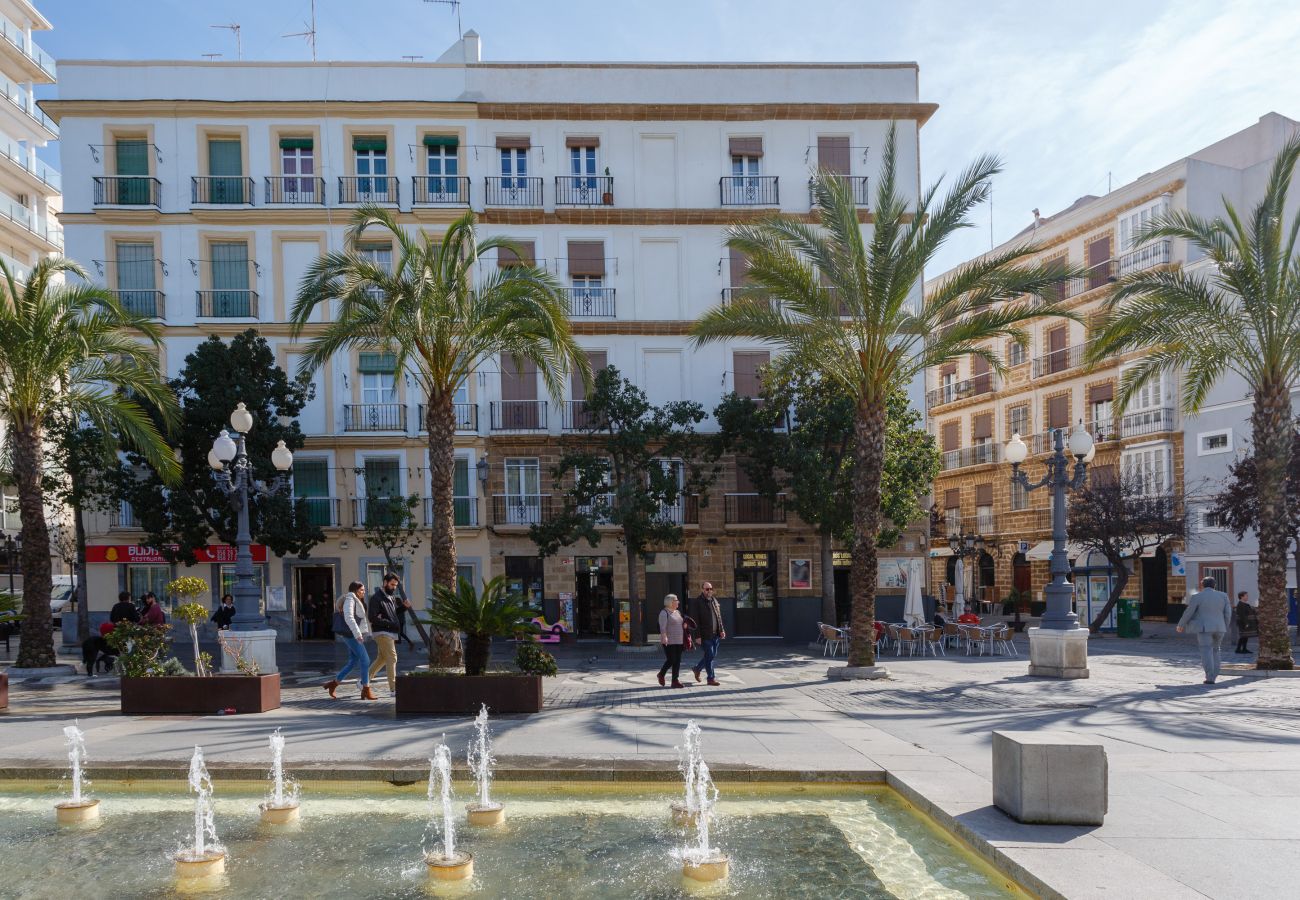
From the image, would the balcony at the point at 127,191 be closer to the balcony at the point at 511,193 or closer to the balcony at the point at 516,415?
the balcony at the point at 511,193

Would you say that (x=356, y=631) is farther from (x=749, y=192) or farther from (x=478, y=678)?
(x=749, y=192)

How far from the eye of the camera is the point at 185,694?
12805 millimetres

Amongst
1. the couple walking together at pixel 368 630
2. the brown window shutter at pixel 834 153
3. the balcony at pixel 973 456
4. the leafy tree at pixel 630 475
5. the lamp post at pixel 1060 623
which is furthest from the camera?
the balcony at pixel 973 456

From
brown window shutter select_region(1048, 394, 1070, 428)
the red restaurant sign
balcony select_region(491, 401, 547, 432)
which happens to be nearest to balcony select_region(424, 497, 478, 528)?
balcony select_region(491, 401, 547, 432)

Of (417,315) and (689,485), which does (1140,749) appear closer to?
(417,315)

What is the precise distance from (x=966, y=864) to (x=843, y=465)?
1994 centimetres

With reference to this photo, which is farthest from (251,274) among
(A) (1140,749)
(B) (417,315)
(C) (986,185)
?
(A) (1140,749)

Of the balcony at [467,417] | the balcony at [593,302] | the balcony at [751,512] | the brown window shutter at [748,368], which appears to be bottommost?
the balcony at [751,512]

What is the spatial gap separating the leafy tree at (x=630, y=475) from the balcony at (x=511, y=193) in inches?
282

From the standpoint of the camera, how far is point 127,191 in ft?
97.3

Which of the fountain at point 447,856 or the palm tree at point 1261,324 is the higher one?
the palm tree at point 1261,324

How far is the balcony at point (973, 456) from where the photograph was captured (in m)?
45.3

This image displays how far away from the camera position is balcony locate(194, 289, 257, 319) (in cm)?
2964

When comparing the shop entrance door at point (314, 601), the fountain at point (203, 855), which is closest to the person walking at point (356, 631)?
the fountain at point (203, 855)
